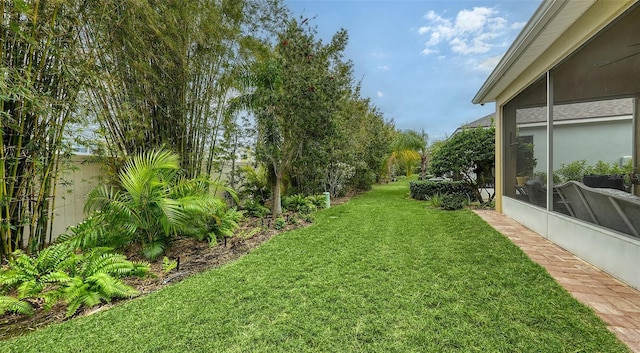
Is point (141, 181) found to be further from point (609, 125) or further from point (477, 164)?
point (477, 164)

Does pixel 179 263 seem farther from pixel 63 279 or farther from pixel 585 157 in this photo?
pixel 585 157

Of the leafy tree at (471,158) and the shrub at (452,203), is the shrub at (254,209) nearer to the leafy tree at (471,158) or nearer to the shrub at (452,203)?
the shrub at (452,203)

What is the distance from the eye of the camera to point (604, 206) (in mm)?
2900

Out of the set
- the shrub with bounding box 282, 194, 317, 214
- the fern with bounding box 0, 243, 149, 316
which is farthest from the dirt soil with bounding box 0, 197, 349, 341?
the shrub with bounding box 282, 194, 317, 214

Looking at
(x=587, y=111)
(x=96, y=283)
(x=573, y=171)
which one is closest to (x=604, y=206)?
(x=573, y=171)

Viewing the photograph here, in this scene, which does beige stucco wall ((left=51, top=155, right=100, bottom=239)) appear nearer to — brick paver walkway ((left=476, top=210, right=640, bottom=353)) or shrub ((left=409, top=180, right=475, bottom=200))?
brick paver walkway ((left=476, top=210, right=640, bottom=353))

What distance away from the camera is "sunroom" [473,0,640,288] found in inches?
103

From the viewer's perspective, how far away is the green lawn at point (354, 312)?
5.33ft

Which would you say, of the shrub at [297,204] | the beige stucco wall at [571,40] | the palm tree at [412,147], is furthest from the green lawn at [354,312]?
the palm tree at [412,147]

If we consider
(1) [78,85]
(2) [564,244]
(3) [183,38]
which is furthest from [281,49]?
(2) [564,244]

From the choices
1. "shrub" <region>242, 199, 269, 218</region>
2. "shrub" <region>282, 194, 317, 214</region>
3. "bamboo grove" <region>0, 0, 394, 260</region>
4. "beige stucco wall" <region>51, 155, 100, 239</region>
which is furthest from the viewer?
"shrub" <region>282, 194, 317, 214</region>

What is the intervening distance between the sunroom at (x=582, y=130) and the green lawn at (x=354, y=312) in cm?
84

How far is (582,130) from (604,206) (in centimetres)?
→ 164

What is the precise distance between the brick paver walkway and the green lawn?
0.39 feet
